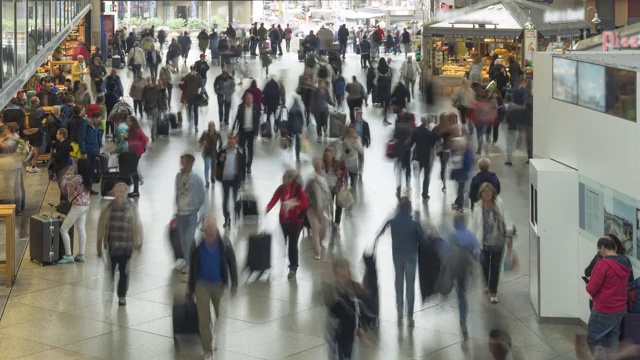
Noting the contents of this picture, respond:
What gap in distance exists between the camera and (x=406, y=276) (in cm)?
1320

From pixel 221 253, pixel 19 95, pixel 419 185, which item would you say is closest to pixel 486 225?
pixel 221 253

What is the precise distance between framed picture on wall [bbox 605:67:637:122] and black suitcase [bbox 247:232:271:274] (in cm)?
486

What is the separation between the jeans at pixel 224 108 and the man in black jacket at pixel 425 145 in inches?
378

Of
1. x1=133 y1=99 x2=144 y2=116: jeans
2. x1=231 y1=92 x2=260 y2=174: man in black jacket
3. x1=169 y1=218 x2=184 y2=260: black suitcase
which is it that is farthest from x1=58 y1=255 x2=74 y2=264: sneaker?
x1=133 y1=99 x2=144 y2=116: jeans

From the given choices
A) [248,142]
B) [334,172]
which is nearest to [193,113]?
[248,142]

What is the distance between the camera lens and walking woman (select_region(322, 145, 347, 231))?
17.5 metres

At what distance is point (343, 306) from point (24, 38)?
10671 millimetres

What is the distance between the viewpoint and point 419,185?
70.8 ft

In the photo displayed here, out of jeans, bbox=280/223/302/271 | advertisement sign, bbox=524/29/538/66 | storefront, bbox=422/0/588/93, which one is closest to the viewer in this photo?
jeans, bbox=280/223/302/271

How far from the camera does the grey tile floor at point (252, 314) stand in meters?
12.4

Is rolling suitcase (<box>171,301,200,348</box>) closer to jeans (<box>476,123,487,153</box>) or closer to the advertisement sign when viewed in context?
jeans (<box>476,123,487,153</box>)

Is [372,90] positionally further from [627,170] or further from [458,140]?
[627,170]

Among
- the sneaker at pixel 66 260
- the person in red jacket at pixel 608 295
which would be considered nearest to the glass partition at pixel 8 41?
the sneaker at pixel 66 260

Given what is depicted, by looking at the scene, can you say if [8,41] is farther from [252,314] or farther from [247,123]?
[247,123]
